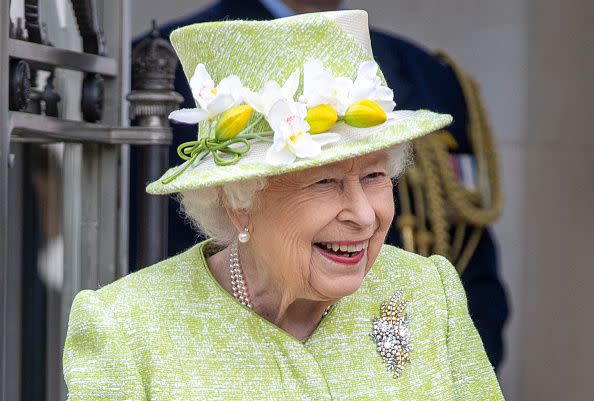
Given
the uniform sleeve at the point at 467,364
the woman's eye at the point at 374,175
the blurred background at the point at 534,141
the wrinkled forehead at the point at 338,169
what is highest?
the wrinkled forehead at the point at 338,169

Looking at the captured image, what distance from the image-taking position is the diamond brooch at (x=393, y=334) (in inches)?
111

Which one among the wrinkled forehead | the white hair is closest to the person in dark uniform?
the white hair

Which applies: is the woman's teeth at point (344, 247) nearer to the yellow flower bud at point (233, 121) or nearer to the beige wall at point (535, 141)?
the yellow flower bud at point (233, 121)

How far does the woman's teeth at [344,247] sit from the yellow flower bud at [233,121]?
0.27 meters

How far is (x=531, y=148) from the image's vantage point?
568cm

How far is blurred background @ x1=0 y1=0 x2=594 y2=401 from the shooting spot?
5.61m

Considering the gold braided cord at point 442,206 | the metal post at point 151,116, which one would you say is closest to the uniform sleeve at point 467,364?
the metal post at point 151,116

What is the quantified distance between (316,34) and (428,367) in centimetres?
72

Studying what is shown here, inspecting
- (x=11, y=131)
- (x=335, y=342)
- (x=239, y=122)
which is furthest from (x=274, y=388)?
(x=11, y=131)

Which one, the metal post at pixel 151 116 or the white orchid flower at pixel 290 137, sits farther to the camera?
the metal post at pixel 151 116

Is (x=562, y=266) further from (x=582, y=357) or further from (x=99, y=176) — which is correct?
(x=99, y=176)

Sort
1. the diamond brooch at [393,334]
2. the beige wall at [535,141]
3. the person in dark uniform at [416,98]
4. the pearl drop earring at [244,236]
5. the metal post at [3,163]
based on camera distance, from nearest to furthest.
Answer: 1. the pearl drop earring at [244,236]
2. the diamond brooch at [393,334]
3. the metal post at [3,163]
4. the person in dark uniform at [416,98]
5. the beige wall at [535,141]

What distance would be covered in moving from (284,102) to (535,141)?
332cm

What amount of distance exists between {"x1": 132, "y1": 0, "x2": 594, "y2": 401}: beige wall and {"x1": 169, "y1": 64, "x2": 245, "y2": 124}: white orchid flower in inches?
120
